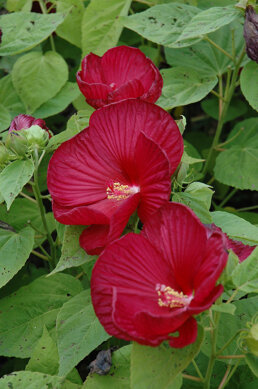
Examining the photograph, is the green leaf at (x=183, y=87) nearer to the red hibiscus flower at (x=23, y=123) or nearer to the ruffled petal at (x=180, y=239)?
the red hibiscus flower at (x=23, y=123)

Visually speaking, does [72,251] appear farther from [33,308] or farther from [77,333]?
[33,308]

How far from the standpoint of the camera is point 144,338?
688 millimetres

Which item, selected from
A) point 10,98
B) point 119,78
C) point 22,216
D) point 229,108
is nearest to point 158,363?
point 119,78

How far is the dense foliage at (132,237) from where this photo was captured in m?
0.74

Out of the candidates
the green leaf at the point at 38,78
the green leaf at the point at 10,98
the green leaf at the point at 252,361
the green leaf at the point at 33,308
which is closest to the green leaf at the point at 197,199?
the green leaf at the point at 252,361

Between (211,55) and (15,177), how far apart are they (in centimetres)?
90

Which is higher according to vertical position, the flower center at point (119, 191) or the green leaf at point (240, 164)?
the flower center at point (119, 191)

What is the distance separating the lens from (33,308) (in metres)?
1.27

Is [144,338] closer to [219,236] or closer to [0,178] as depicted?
[219,236]

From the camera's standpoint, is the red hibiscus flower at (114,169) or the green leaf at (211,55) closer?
the red hibiscus flower at (114,169)

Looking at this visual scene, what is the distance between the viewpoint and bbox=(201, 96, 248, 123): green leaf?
189 cm

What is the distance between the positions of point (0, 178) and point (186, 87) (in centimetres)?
71

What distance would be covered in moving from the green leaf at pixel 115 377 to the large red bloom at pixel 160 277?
0.24 m

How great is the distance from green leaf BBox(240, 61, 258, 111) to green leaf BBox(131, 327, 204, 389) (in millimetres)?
776
